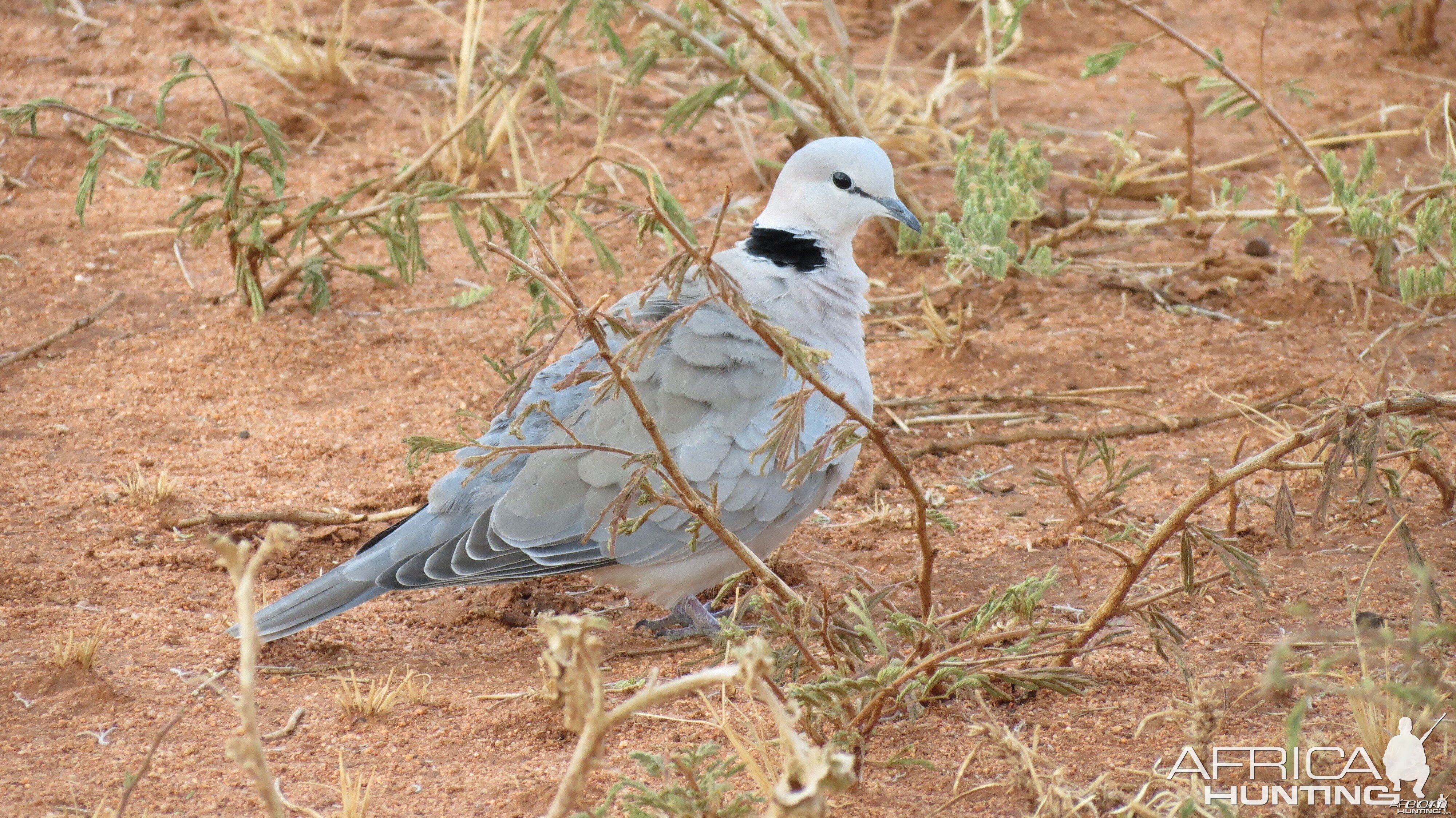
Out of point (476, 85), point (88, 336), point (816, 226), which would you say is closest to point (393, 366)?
point (88, 336)

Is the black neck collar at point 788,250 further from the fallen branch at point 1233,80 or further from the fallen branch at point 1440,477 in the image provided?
the fallen branch at point 1440,477

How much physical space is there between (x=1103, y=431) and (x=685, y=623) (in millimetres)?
1453

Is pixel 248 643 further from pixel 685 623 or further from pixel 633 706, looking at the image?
pixel 685 623

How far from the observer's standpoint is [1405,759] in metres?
2.28

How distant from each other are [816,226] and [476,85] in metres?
3.35

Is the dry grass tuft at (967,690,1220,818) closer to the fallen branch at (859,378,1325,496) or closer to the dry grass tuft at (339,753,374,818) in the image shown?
the dry grass tuft at (339,753,374,818)

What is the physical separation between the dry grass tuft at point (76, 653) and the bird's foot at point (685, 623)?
50.7 inches

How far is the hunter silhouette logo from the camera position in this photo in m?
2.28

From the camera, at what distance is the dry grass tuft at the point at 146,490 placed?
3.57m

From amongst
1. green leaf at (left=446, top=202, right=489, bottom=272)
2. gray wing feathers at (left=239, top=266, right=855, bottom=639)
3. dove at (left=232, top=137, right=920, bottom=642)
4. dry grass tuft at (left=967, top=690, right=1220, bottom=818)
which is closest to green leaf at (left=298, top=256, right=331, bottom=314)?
green leaf at (left=446, top=202, right=489, bottom=272)

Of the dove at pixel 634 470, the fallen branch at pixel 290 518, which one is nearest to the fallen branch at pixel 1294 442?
the dove at pixel 634 470

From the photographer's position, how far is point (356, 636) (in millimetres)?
3217

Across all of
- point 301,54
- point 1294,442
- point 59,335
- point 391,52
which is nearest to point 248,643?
point 1294,442

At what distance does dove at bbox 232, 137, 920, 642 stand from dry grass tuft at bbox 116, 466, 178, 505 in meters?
0.76
